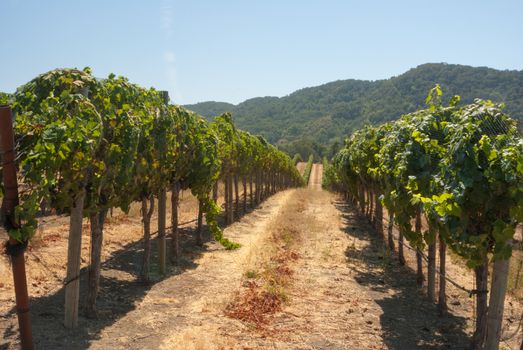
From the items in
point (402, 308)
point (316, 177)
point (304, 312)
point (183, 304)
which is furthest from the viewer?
point (316, 177)

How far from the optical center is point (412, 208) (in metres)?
6.67

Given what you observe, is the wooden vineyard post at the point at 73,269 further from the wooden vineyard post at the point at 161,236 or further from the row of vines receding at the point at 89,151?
the wooden vineyard post at the point at 161,236

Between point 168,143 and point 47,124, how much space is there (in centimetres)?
427

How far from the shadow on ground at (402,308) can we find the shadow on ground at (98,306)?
4960 millimetres

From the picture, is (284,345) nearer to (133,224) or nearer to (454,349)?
(454,349)

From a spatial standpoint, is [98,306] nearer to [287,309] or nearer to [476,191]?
[287,309]

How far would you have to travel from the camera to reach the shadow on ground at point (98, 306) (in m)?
6.09

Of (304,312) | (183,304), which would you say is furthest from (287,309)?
(183,304)

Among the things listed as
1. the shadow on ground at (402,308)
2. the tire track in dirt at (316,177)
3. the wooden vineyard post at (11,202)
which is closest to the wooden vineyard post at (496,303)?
the shadow on ground at (402,308)

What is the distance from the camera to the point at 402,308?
29.6 feet

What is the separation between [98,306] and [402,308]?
21.0ft

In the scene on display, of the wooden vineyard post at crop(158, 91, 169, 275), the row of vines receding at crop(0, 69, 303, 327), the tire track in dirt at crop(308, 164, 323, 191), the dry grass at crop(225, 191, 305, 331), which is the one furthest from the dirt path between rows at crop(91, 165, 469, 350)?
the tire track in dirt at crop(308, 164, 323, 191)

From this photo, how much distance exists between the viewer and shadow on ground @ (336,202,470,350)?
24.0 ft

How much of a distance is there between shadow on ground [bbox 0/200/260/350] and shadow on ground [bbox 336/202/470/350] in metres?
4.96
